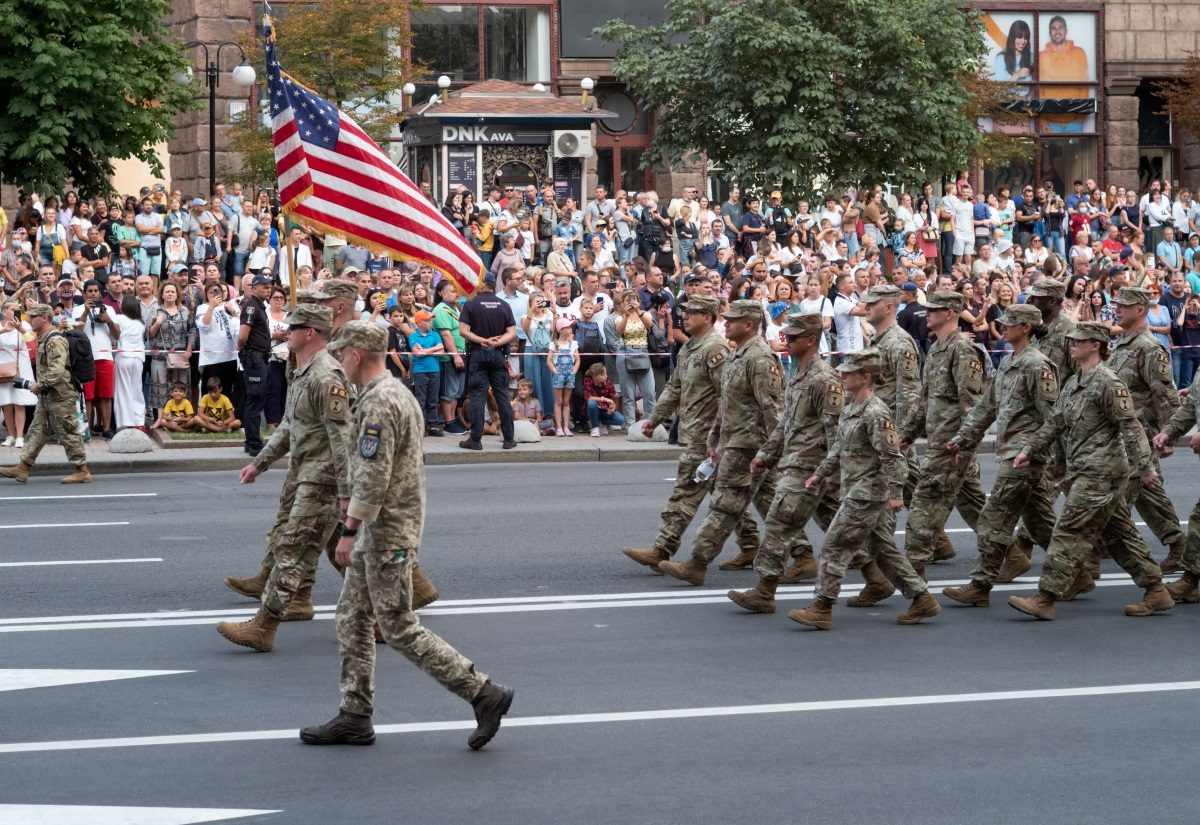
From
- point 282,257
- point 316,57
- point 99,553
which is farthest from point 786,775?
point 316,57

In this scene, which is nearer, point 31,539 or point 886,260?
point 31,539

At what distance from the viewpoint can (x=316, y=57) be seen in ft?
107

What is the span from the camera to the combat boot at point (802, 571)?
1248 centimetres

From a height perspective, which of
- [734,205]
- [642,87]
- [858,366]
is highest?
[642,87]

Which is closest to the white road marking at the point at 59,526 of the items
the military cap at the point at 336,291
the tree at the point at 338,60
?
the military cap at the point at 336,291

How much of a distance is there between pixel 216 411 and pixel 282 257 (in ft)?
14.2

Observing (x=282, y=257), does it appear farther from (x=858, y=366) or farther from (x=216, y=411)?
(x=858, y=366)

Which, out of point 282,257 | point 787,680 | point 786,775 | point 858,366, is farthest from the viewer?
point 282,257

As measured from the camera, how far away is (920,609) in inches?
431

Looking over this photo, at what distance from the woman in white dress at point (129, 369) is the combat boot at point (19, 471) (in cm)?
284

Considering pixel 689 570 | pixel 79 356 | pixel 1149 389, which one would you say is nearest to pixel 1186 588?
pixel 1149 389

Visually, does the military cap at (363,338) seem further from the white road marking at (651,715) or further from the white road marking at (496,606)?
the white road marking at (496,606)

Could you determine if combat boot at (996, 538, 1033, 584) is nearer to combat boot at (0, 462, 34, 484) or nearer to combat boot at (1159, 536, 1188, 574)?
combat boot at (1159, 536, 1188, 574)

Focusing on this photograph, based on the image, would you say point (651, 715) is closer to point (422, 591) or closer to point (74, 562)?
point (422, 591)
